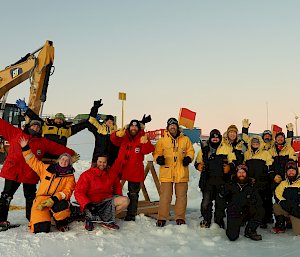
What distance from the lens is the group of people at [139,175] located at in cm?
521

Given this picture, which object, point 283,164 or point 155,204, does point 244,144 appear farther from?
point 155,204

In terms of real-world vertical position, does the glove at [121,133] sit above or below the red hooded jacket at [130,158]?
above

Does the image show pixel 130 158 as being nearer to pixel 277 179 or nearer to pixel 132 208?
pixel 132 208

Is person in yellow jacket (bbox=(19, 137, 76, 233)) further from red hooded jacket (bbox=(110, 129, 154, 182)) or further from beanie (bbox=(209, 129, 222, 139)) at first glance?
beanie (bbox=(209, 129, 222, 139))

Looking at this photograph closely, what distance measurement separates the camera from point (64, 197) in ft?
16.7

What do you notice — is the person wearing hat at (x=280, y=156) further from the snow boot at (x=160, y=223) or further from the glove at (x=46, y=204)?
the glove at (x=46, y=204)

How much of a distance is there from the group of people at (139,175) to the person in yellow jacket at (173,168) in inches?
0.7

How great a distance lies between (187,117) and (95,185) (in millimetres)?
4090

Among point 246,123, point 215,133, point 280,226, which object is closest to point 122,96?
point 246,123

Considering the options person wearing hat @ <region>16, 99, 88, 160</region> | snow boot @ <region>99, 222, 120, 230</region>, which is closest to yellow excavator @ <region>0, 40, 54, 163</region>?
person wearing hat @ <region>16, 99, 88, 160</region>

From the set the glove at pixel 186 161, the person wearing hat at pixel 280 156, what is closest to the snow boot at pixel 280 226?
the person wearing hat at pixel 280 156

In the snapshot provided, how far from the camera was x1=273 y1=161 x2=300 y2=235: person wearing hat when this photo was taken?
5617mm

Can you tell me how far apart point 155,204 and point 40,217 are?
9.61 feet

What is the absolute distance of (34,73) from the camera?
29.0 ft
